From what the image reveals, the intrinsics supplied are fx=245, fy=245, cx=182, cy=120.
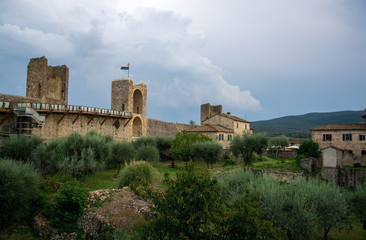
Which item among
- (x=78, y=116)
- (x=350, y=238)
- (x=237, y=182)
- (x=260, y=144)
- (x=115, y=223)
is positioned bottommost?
(x=350, y=238)

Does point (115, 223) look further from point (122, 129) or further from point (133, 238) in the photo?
point (122, 129)

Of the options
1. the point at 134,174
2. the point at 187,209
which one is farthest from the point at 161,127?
the point at 187,209

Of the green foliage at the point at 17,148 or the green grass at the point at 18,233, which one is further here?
the green foliage at the point at 17,148

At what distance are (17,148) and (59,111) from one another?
577 centimetres

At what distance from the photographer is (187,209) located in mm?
6145

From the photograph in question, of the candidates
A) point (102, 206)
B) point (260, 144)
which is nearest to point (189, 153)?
point (260, 144)

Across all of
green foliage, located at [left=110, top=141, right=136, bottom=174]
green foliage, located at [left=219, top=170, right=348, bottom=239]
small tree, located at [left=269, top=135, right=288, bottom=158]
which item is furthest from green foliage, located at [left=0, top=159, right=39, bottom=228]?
small tree, located at [left=269, top=135, right=288, bottom=158]

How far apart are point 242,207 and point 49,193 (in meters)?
12.2

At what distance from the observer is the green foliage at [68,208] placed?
11906mm

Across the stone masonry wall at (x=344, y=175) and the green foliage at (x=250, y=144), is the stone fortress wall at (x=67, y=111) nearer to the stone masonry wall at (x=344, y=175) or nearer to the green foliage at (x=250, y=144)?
the green foliage at (x=250, y=144)

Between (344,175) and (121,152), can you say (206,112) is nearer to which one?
(344,175)

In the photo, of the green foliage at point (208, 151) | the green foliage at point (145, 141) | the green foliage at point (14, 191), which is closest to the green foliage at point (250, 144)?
the green foliage at point (208, 151)

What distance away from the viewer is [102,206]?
12.5 meters

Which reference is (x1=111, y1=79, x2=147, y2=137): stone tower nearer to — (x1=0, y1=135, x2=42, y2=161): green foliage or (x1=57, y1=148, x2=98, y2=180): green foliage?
(x1=0, y1=135, x2=42, y2=161): green foliage
